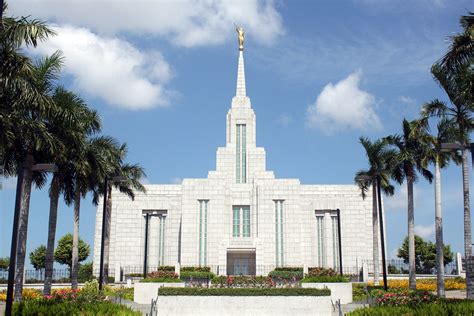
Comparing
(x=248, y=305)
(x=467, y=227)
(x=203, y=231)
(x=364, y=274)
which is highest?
(x=203, y=231)

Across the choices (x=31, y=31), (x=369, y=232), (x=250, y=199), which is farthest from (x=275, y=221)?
(x=31, y=31)

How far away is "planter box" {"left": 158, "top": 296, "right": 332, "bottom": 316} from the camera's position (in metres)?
29.0

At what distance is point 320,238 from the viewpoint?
57.8m

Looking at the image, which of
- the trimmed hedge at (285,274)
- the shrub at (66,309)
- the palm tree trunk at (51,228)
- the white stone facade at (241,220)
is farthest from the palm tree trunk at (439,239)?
the white stone facade at (241,220)

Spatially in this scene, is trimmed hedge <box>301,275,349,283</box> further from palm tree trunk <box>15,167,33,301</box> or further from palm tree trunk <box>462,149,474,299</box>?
palm tree trunk <box>15,167,33,301</box>

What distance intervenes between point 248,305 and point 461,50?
16.0 meters

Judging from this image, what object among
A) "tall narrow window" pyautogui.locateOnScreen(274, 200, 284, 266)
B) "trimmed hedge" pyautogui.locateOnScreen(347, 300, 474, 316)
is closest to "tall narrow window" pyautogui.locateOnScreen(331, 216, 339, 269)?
"tall narrow window" pyautogui.locateOnScreen(274, 200, 284, 266)

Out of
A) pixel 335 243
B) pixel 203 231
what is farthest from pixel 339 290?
pixel 335 243

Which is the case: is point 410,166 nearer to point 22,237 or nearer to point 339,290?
point 339,290

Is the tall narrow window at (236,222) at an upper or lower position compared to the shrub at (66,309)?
upper

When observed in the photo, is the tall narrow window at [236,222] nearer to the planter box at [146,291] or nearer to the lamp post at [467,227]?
the planter box at [146,291]

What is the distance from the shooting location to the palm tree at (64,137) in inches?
1076

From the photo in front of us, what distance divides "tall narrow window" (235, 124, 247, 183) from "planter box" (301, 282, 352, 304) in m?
28.6

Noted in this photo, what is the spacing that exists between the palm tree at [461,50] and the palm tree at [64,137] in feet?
54.9
